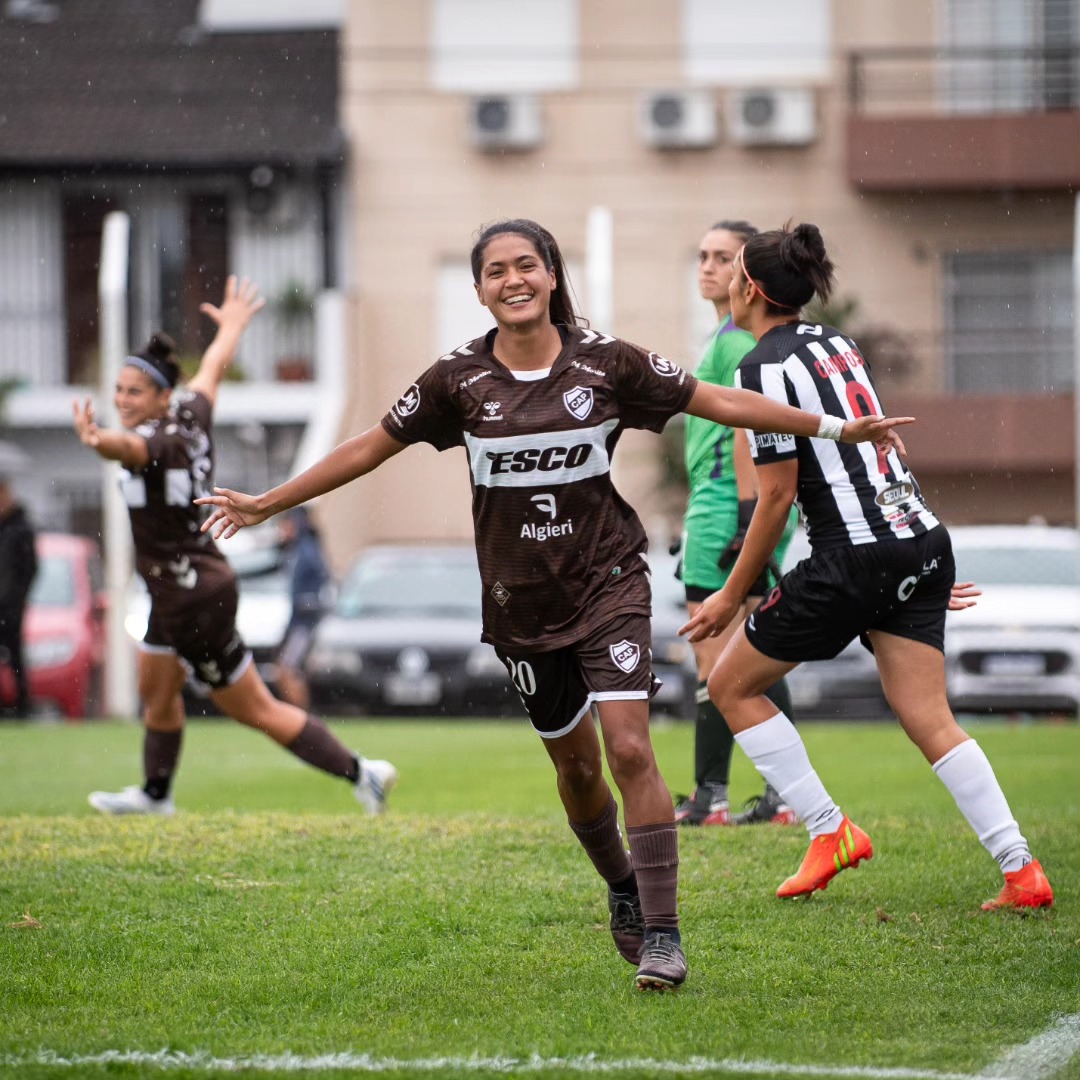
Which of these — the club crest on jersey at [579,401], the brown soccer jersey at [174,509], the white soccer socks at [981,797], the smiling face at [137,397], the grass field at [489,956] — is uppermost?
the smiling face at [137,397]

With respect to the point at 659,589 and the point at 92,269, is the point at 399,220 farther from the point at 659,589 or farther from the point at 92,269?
the point at 659,589

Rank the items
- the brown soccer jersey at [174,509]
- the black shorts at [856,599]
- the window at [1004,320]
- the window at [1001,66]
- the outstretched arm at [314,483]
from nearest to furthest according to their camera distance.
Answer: the outstretched arm at [314,483] < the black shorts at [856,599] < the brown soccer jersey at [174,509] < the window at [1004,320] < the window at [1001,66]

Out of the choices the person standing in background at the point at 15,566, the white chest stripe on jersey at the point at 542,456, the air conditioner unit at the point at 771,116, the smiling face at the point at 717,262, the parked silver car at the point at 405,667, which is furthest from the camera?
the air conditioner unit at the point at 771,116

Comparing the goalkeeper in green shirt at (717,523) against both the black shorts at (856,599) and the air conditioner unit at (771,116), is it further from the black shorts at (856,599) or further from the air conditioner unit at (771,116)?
the air conditioner unit at (771,116)

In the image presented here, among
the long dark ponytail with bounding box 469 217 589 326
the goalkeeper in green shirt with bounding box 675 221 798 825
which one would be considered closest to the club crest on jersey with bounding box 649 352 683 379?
the long dark ponytail with bounding box 469 217 589 326

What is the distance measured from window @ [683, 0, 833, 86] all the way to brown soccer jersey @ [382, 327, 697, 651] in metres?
19.4

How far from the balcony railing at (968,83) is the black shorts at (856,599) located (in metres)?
18.6

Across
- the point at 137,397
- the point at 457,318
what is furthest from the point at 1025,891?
the point at 457,318

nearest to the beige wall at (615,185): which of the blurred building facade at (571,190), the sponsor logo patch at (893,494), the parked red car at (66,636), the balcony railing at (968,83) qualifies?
the blurred building facade at (571,190)

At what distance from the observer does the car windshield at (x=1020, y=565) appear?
16.8 meters

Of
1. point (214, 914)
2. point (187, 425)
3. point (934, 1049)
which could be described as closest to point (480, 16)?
point (187, 425)

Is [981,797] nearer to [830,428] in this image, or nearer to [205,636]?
[830,428]

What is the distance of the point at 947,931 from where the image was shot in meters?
5.54

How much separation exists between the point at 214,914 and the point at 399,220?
18.6 m
